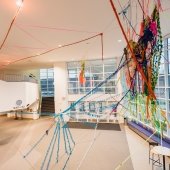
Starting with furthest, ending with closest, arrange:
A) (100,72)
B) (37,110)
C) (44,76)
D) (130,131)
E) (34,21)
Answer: (44,76), (37,110), (100,72), (130,131), (34,21)

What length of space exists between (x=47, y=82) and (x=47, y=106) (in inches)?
124

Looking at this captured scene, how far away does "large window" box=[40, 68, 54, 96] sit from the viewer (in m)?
15.2

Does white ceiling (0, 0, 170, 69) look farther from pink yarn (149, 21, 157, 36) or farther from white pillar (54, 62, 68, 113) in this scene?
white pillar (54, 62, 68, 113)

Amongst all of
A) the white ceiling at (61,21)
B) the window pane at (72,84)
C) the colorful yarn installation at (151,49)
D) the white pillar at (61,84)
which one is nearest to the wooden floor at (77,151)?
the white pillar at (61,84)

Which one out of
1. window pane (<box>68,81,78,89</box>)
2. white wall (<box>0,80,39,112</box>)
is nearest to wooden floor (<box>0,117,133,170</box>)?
white wall (<box>0,80,39,112</box>)

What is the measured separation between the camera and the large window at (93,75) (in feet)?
31.2

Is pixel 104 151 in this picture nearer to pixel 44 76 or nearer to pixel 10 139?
pixel 10 139

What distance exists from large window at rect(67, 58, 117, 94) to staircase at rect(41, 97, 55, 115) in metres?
3.22

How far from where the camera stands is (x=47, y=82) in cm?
1531

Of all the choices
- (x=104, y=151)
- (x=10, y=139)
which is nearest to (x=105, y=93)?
(x=104, y=151)

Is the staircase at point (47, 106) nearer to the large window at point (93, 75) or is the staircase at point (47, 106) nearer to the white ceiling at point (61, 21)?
the large window at point (93, 75)

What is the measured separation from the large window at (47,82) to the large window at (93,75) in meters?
5.48

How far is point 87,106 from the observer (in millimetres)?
9805

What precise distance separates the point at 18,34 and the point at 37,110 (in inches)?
288
